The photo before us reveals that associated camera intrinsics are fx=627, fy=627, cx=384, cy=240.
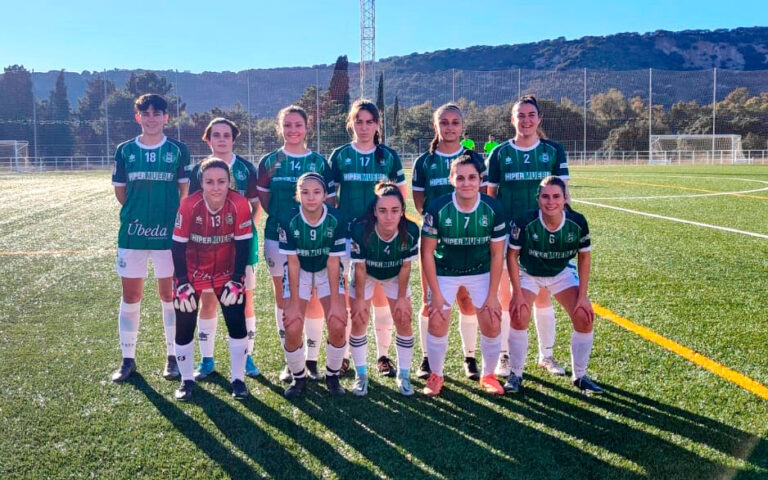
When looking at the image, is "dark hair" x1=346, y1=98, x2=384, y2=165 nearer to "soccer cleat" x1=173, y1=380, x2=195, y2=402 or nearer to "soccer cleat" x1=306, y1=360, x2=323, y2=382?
"soccer cleat" x1=306, y1=360, x2=323, y2=382

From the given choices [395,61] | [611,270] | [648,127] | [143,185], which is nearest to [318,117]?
[648,127]

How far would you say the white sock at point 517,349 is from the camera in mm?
3709

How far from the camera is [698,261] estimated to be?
23.0 feet

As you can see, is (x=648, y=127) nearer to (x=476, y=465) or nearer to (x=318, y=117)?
(x=318, y=117)

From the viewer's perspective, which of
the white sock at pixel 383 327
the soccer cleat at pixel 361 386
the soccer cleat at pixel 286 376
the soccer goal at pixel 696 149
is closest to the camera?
the soccer cleat at pixel 361 386

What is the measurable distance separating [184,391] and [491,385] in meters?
1.77

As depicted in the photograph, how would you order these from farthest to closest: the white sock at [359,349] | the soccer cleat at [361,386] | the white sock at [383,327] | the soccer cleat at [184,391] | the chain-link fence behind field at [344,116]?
the chain-link fence behind field at [344,116], the white sock at [383,327], the white sock at [359,349], the soccer cleat at [361,386], the soccer cleat at [184,391]

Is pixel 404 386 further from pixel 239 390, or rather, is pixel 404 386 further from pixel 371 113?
pixel 371 113

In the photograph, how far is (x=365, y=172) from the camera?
4035mm

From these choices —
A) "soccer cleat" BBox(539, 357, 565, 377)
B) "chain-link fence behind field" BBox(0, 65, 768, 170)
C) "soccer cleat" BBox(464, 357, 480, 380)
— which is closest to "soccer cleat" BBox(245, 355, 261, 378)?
"soccer cleat" BBox(464, 357, 480, 380)

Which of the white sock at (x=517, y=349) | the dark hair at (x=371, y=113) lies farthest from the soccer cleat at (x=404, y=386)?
the dark hair at (x=371, y=113)

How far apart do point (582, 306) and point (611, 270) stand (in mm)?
3475

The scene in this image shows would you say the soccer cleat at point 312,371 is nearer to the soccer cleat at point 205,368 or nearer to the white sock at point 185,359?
the soccer cleat at point 205,368

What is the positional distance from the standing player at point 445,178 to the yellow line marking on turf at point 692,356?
4.55 ft
